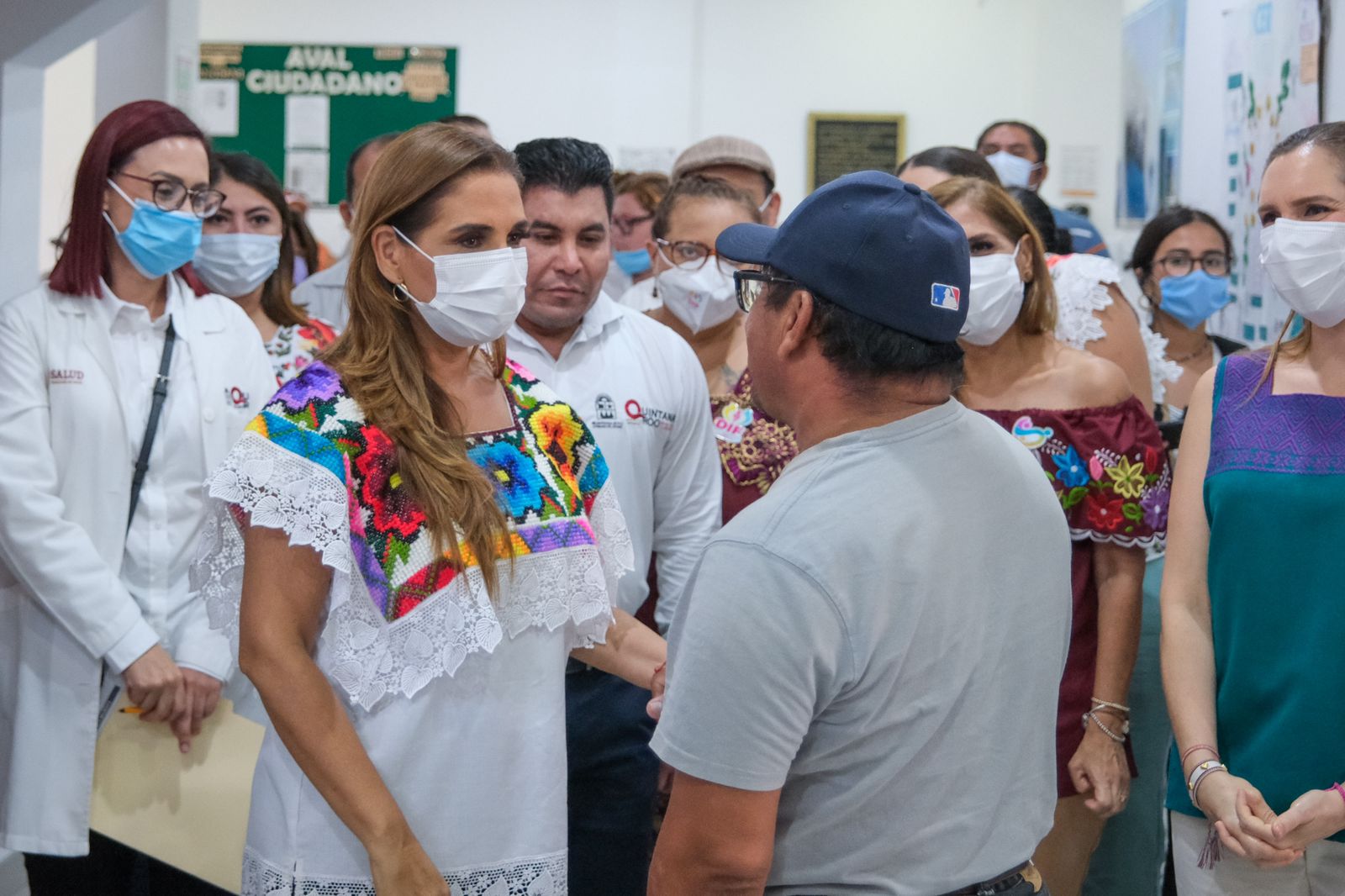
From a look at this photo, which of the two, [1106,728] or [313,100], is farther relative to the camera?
[313,100]

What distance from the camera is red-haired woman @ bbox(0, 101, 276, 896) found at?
2545 millimetres

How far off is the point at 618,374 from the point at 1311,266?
1.25 m

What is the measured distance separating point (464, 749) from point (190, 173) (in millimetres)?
1609

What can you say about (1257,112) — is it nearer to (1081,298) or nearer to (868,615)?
(1081,298)

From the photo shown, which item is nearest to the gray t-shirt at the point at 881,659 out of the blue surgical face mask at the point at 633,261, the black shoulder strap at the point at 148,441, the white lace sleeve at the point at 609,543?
the white lace sleeve at the point at 609,543

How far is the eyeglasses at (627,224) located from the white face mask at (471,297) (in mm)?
3308

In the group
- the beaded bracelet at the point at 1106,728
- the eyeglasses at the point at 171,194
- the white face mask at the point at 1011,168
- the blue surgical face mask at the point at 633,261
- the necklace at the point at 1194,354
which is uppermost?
the white face mask at the point at 1011,168

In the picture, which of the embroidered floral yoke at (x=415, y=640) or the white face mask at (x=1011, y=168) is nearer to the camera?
the embroidered floral yoke at (x=415, y=640)

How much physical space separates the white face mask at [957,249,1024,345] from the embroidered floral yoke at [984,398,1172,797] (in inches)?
6.8

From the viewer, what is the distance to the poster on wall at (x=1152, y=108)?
531 cm

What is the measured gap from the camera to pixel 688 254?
3.25m

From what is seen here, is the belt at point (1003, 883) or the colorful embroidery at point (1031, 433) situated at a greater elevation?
the colorful embroidery at point (1031, 433)

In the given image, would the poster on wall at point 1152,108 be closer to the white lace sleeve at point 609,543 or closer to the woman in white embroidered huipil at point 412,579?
the white lace sleeve at point 609,543

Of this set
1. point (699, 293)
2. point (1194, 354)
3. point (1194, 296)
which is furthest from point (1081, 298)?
point (1194, 354)
